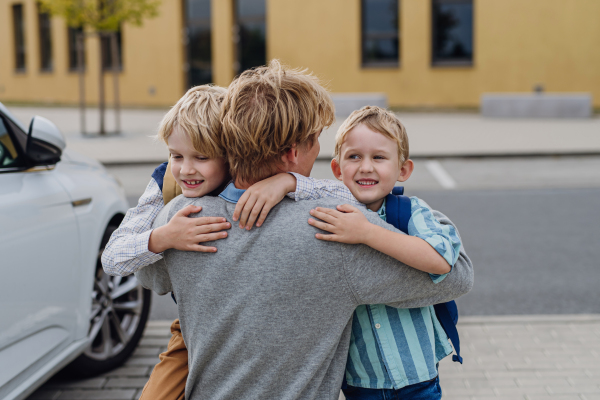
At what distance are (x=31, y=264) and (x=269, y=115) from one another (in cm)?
154

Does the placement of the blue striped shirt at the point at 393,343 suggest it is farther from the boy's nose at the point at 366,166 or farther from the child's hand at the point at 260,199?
the child's hand at the point at 260,199

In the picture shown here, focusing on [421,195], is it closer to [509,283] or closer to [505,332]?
[509,283]

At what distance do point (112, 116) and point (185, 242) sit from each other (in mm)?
21848

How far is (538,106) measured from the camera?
767 inches

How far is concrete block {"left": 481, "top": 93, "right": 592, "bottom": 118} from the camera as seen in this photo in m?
19.1

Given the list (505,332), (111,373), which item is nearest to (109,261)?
(111,373)

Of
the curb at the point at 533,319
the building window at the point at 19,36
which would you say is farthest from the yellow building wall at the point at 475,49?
the curb at the point at 533,319

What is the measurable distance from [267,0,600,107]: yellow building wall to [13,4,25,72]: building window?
12.2m

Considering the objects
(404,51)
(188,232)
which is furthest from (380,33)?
(188,232)

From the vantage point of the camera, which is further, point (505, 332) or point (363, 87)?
point (363, 87)

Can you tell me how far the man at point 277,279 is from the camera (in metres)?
1.57

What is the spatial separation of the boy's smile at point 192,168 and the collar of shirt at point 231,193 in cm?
9

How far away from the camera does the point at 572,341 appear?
403 centimetres

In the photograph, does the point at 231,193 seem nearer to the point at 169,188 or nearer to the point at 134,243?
the point at 134,243
